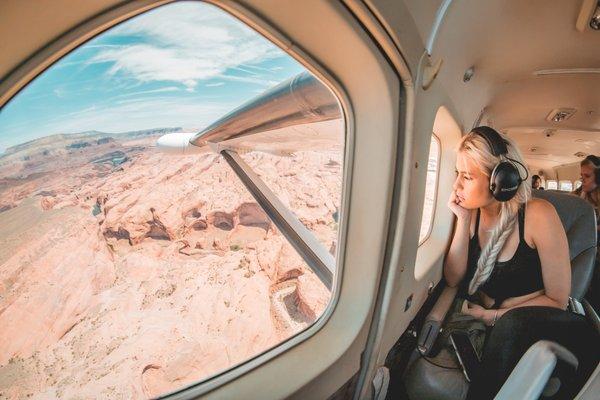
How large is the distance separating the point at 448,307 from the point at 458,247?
→ 0.37m

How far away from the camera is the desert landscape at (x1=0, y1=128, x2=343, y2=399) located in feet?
2.54

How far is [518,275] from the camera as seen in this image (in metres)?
1.47

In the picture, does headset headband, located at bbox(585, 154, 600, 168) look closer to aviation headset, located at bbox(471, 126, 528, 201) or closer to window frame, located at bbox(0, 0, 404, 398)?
aviation headset, located at bbox(471, 126, 528, 201)

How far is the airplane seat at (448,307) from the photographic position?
1285 mm

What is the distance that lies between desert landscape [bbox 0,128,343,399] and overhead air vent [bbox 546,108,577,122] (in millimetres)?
2464

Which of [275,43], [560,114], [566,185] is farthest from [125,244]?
[566,185]

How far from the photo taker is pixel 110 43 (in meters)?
0.66

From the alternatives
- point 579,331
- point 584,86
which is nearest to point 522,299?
point 579,331

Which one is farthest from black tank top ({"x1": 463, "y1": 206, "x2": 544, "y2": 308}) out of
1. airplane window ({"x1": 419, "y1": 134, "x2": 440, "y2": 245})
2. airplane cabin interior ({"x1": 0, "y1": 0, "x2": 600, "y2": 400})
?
airplane window ({"x1": 419, "y1": 134, "x2": 440, "y2": 245})

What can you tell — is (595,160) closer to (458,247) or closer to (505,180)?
(458,247)

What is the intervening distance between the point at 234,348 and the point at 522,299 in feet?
4.83

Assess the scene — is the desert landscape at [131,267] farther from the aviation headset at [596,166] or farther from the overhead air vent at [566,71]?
the aviation headset at [596,166]

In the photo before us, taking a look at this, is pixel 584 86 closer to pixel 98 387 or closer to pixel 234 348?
pixel 234 348

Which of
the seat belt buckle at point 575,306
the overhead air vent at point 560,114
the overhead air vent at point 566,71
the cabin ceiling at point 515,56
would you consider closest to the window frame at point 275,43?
the cabin ceiling at point 515,56
